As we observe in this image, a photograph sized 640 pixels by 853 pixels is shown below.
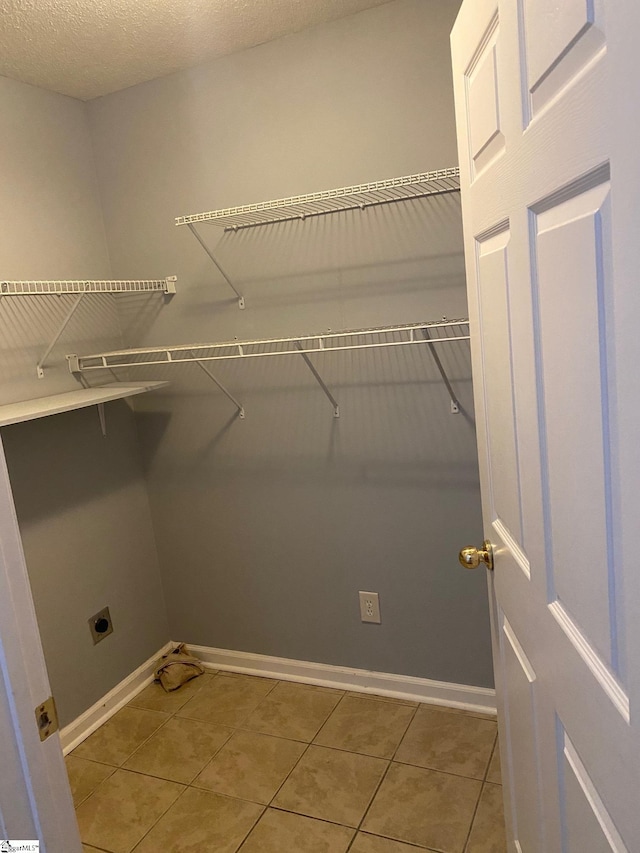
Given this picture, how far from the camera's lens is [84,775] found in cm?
212

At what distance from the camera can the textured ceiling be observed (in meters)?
1.73

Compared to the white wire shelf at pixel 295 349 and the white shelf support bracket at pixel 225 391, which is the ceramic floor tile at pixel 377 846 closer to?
the white wire shelf at pixel 295 349

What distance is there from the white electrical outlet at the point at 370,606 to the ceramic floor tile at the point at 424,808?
0.51 metres

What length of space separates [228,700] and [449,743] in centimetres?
86

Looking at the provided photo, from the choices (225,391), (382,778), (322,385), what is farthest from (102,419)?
(382,778)

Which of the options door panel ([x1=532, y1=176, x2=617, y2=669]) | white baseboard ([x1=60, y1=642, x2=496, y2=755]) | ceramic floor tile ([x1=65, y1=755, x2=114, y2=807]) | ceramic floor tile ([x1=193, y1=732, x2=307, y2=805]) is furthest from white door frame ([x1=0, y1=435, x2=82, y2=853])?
white baseboard ([x1=60, y1=642, x2=496, y2=755])

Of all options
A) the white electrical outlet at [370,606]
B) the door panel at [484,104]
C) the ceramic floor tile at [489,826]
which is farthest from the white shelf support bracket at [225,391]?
the ceramic floor tile at [489,826]

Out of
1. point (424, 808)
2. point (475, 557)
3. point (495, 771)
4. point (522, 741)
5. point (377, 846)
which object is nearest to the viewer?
point (522, 741)

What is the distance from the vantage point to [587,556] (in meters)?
0.70

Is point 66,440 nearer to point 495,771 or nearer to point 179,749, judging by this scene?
point 179,749

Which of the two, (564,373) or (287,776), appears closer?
(564,373)

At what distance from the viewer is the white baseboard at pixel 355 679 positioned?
2.24 meters

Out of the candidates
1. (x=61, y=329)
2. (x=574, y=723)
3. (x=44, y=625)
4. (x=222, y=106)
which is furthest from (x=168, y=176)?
(x=574, y=723)

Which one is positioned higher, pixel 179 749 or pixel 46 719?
pixel 46 719
